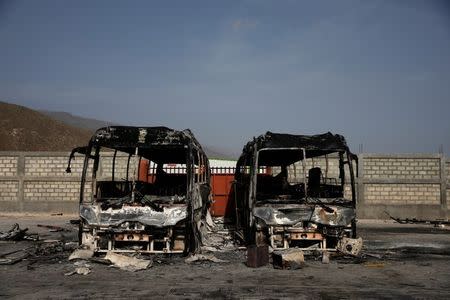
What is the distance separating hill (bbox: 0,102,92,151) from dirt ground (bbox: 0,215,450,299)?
2011 inches

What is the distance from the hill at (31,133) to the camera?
181ft

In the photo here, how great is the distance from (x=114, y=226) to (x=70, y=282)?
5.60 feet

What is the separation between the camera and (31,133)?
5791cm

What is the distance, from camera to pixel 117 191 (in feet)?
30.6

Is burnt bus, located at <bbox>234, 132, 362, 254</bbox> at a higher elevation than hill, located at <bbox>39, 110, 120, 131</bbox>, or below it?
below

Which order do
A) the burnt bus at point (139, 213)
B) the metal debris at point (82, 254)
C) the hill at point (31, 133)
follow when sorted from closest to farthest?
the metal debris at point (82, 254) < the burnt bus at point (139, 213) < the hill at point (31, 133)

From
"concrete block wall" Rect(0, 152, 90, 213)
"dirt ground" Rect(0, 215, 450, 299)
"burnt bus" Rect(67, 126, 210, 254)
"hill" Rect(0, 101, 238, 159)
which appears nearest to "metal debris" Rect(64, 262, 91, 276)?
"dirt ground" Rect(0, 215, 450, 299)

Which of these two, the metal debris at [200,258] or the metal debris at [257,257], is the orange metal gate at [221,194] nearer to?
the metal debris at [200,258]

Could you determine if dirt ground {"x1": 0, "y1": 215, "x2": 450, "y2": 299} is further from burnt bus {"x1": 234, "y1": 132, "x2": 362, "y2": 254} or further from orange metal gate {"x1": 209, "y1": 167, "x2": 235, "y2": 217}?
orange metal gate {"x1": 209, "y1": 167, "x2": 235, "y2": 217}

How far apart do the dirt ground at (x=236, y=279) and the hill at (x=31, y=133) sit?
2011 inches

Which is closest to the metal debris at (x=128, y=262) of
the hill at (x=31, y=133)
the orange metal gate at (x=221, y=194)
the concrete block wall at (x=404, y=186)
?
the orange metal gate at (x=221, y=194)

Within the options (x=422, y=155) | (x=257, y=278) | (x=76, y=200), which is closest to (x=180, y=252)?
(x=257, y=278)

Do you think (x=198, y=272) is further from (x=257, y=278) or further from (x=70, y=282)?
(x=70, y=282)

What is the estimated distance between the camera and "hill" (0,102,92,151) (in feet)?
181
